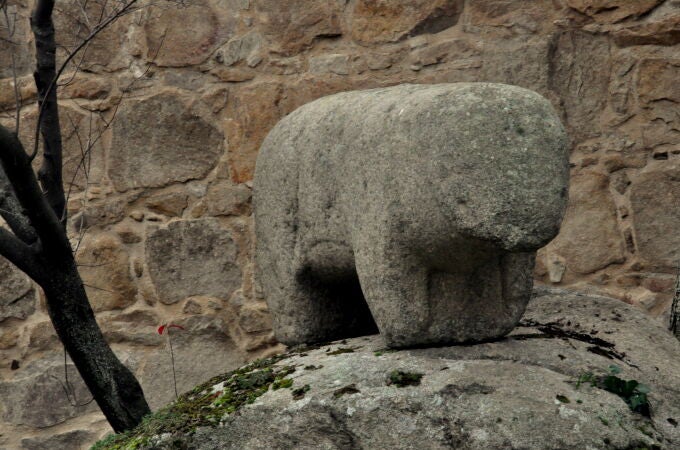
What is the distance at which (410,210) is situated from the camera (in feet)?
8.63

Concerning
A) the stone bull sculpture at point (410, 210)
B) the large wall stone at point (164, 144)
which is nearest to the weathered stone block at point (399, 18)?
the large wall stone at point (164, 144)

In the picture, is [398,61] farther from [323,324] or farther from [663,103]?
[323,324]

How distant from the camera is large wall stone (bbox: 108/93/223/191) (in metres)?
4.72

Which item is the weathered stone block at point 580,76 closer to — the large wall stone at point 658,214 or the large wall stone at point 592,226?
the large wall stone at point 592,226

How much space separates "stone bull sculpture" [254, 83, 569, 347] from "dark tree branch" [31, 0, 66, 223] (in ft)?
2.12

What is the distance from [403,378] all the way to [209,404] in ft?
1.76

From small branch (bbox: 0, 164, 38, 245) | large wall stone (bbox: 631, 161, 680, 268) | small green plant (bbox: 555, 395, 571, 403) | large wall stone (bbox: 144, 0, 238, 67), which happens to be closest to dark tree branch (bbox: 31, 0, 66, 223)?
small branch (bbox: 0, 164, 38, 245)

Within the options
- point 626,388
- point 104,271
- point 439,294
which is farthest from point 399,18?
point 626,388

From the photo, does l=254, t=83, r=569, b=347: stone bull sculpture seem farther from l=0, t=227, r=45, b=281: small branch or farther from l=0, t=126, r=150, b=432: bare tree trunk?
l=0, t=227, r=45, b=281: small branch

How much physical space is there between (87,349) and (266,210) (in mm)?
706

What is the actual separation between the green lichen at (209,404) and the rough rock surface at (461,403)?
3 centimetres

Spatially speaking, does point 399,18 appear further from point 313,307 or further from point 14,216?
point 14,216

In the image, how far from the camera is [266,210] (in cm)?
331

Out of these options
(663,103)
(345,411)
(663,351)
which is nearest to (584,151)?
(663,103)
